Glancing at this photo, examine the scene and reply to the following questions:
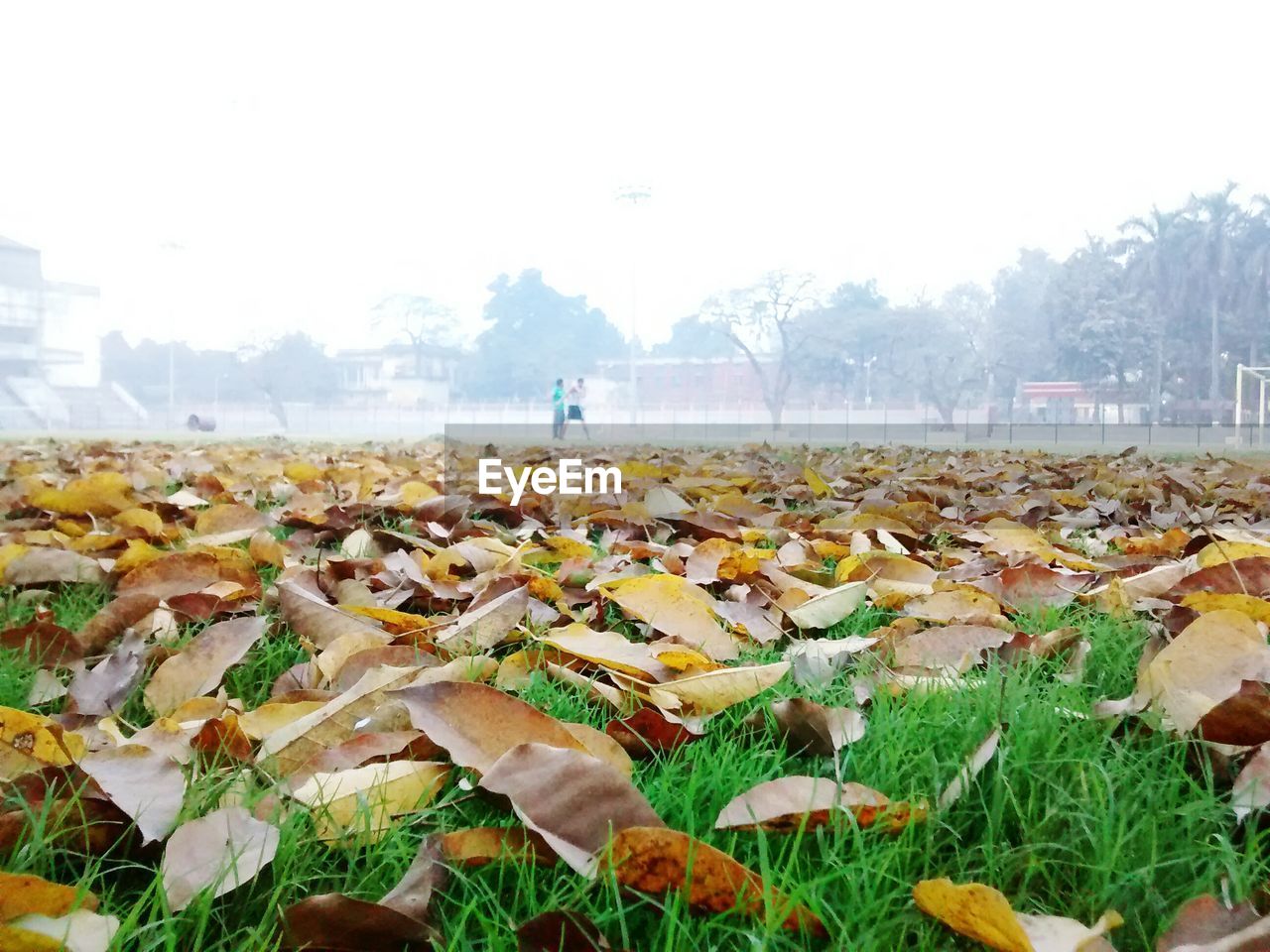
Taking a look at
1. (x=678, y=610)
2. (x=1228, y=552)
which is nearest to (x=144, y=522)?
(x=678, y=610)

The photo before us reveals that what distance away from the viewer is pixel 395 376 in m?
30.2

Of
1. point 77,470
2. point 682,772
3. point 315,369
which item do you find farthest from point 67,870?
point 315,369

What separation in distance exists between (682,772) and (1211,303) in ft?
76.5

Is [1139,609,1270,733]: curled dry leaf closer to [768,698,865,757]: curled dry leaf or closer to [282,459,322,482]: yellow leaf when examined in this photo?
[768,698,865,757]: curled dry leaf

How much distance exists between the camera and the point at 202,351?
3022 cm

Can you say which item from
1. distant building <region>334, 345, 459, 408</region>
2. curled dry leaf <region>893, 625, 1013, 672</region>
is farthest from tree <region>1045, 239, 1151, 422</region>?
curled dry leaf <region>893, 625, 1013, 672</region>

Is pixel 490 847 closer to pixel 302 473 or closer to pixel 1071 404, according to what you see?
pixel 302 473

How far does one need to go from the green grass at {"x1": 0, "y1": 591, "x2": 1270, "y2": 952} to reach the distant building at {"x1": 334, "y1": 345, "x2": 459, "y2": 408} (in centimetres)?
2618

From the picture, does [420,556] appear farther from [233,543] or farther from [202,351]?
[202,351]

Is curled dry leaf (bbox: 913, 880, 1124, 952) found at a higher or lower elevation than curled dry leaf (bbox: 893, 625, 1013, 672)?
lower

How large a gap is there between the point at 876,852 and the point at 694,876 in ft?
0.36

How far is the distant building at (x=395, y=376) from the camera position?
88.9 ft

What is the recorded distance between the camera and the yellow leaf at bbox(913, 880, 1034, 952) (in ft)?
1.37

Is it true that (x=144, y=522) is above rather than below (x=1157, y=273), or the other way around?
below
